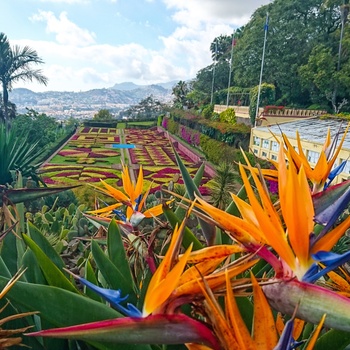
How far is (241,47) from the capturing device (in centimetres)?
2830

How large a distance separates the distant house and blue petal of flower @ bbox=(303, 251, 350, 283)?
6512 millimetres

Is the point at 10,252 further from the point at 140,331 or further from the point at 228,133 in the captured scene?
the point at 228,133

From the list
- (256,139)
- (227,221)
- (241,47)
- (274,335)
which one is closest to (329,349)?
(274,335)

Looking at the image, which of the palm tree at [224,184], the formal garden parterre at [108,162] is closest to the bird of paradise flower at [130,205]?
the palm tree at [224,184]

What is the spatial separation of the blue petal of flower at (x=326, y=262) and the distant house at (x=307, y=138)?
6512mm

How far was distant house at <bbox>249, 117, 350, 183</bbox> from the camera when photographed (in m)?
7.62

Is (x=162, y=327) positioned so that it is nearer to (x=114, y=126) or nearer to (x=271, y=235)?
(x=271, y=235)

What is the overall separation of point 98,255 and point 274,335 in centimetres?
34

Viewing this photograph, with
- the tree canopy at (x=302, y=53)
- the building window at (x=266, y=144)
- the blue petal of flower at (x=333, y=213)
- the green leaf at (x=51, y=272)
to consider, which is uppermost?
the tree canopy at (x=302, y=53)

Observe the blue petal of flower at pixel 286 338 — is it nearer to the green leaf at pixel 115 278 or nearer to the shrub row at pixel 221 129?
the green leaf at pixel 115 278

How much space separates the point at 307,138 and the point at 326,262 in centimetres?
892

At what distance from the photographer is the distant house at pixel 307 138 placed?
7624mm

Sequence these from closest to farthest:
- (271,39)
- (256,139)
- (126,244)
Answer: (126,244) < (256,139) < (271,39)

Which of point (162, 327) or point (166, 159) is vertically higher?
point (162, 327)
